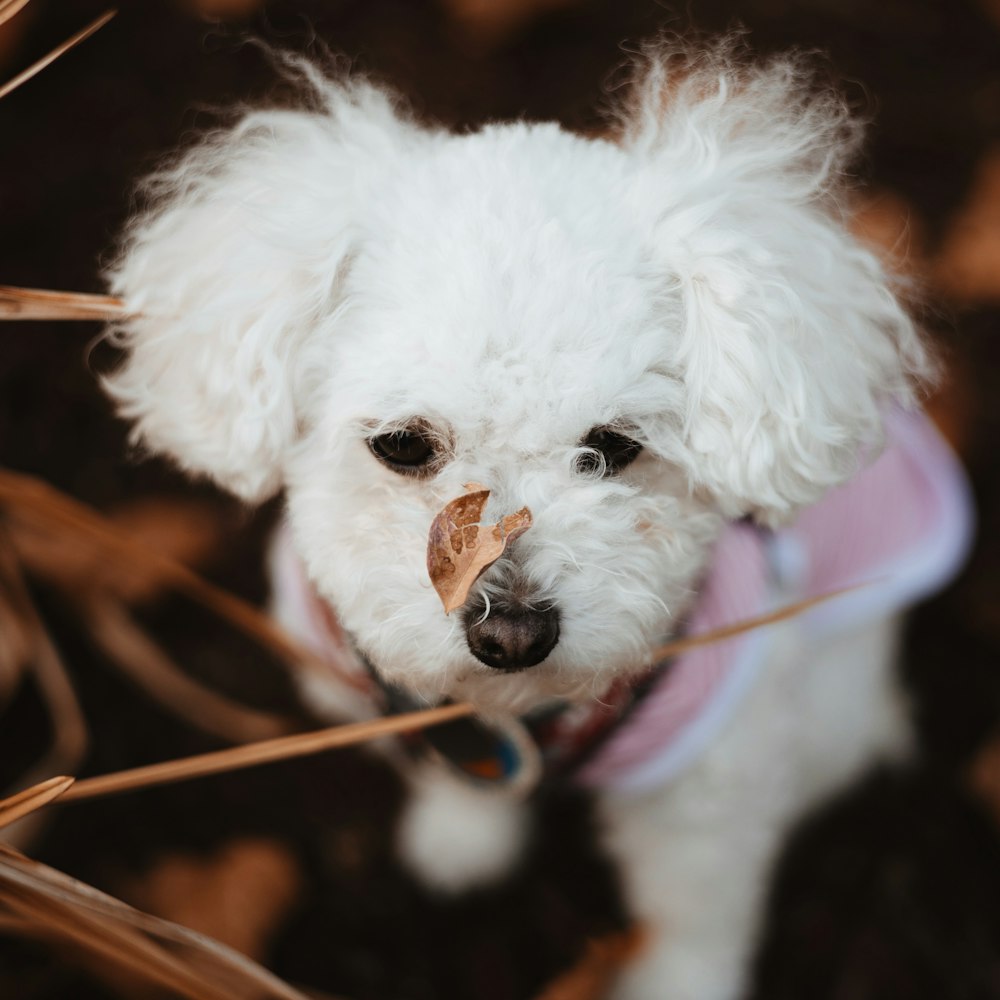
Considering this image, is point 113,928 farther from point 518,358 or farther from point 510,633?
point 518,358

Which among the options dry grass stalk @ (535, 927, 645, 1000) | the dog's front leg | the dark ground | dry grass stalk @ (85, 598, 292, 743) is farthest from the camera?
dry grass stalk @ (85, 598, 292, 743)

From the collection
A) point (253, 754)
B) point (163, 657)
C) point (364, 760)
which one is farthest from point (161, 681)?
point (253, 754)

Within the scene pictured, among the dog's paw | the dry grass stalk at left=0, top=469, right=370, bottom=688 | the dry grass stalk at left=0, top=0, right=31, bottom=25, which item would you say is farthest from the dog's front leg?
the dry grass stalk at left=0, top=0, right=31, bottom=25

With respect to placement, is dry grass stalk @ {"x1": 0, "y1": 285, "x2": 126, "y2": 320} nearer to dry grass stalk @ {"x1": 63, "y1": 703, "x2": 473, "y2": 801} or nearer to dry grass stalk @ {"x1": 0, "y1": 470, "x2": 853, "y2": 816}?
dry grass stalk @ {"x1": 0, "y1": 470, "x2": 853, "y2": 816}

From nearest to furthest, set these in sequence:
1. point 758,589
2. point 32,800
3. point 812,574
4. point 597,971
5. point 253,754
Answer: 1. point 32,800
2. point 253,754
3. point 758,589
4. point 812,574
5. point 597,971

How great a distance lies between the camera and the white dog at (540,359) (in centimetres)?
88

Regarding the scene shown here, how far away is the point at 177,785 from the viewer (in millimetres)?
1695

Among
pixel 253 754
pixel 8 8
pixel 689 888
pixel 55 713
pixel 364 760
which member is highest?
pixel 8 8

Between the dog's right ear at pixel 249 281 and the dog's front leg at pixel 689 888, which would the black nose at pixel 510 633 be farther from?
the dog's front leg at pixel 689 888

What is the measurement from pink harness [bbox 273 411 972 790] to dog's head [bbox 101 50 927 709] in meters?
0.18

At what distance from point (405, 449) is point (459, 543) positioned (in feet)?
0.52

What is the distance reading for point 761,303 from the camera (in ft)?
3.01

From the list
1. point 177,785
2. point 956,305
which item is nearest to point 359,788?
point 177,785

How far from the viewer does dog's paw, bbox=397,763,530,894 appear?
1664 millimetres
